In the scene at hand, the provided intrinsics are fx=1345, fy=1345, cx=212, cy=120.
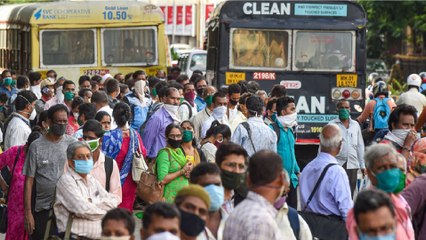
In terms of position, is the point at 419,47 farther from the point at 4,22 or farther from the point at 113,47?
the point at 113,47

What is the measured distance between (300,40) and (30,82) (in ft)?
15.2

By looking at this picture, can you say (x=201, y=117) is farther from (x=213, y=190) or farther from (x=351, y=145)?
(x=213, y=190)

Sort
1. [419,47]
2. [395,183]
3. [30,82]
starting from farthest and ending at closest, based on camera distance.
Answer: [419,47]
[30,82]
[395,183]

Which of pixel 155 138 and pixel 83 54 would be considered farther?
pixel 83 54

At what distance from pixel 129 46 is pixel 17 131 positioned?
14171 mm

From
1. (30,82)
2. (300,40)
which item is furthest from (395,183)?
(30,82)

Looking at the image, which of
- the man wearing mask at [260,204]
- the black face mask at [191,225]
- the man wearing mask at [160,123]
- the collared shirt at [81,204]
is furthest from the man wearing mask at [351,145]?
the black face mask at [191,225]

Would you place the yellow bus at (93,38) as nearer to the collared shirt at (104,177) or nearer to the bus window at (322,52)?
the bus window at (322,52)

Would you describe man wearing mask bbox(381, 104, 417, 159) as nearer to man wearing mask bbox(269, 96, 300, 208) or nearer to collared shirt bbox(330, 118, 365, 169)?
man wearing mask bbox(269, 96, 300, 208)

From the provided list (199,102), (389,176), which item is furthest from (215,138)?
(199,102)

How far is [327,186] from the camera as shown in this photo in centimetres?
941

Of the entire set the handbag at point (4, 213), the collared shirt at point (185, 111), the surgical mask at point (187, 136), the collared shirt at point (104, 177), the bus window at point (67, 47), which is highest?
the bus window at point (67, 47)

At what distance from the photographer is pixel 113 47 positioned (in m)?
27.0

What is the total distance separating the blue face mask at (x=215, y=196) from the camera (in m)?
7.34
